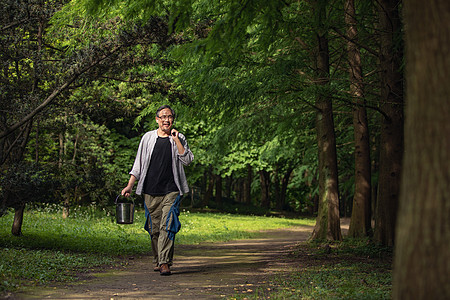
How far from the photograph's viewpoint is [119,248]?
11023mm

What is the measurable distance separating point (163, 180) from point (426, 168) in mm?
5444

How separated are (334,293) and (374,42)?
7917 mm

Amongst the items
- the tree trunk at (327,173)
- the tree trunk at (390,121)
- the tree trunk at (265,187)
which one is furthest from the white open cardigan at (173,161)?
the tree trunk at (265,187)

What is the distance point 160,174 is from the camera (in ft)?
26.2

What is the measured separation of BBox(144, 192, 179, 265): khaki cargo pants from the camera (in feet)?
25.6

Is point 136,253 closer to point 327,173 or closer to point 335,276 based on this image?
point 335,276

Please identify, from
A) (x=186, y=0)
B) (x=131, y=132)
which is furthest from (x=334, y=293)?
(x=131, y=132)

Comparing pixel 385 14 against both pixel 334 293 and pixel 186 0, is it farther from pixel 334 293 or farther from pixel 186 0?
pixel 334 293

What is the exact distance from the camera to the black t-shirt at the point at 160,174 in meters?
7.99

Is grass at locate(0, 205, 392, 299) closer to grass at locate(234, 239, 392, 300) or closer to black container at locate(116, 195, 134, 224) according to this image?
grass at locate(234, 239, 392, 300)

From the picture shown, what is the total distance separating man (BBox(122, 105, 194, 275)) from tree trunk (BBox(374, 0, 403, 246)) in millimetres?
4635

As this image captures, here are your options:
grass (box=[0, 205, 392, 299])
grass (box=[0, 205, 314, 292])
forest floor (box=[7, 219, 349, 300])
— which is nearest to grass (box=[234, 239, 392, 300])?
grass (box=[0, 205, 392, 299])

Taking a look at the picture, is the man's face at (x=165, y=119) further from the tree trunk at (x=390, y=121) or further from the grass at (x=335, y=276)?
the tree trunk at (x=390, y=121)

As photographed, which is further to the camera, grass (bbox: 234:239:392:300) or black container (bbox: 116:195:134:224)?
black container (bbox: 116:195:134:224)
